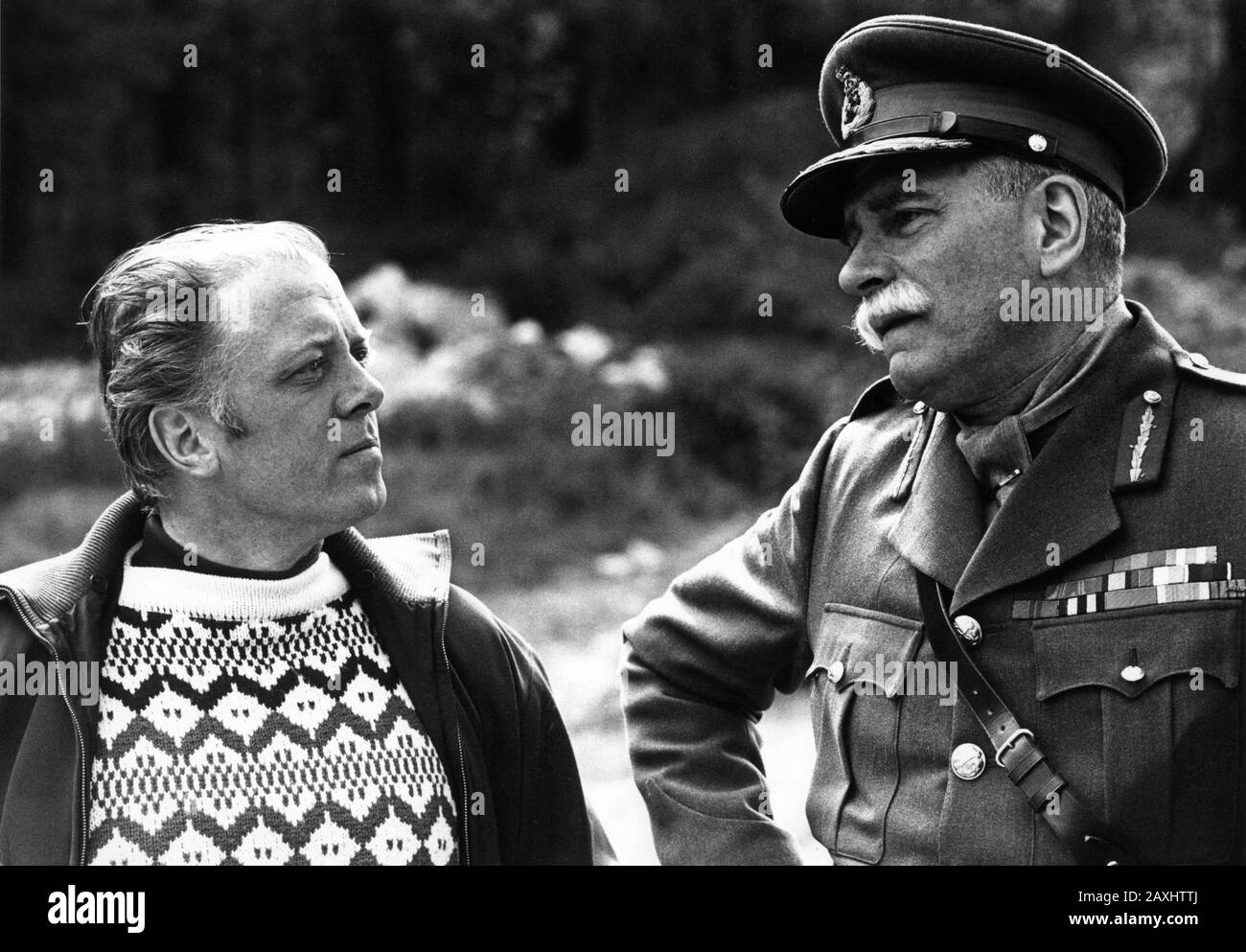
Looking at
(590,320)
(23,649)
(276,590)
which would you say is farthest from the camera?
(590,320)

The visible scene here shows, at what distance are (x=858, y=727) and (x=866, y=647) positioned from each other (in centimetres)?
14

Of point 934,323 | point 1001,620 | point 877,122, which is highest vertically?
point 877,122

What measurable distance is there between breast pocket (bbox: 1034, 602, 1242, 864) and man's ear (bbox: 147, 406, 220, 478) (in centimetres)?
149

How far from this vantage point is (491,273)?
10.1 m

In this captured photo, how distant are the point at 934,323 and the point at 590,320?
7.60 m

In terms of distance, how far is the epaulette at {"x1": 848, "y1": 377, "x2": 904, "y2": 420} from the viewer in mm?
2795

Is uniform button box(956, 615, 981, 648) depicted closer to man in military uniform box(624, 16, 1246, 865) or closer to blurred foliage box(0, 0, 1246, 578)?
man in military uniform box(624, 16, 1246, 865)

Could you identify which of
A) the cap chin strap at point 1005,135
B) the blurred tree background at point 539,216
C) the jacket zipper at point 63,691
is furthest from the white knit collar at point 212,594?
the blurred tree background at point 539,216

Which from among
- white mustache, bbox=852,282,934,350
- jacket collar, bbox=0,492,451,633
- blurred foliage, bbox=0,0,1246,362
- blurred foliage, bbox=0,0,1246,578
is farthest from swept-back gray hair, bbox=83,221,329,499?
blurred foliage, bbox=0,0,1246,578

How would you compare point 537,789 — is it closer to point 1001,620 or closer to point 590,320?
point 1001,620

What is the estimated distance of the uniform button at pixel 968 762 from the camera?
233 centimetres

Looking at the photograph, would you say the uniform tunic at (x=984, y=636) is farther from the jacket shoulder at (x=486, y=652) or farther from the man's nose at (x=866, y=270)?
the man's nose at (x=866, y=270)

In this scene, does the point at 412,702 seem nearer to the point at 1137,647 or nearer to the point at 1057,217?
the point at 1137,647
